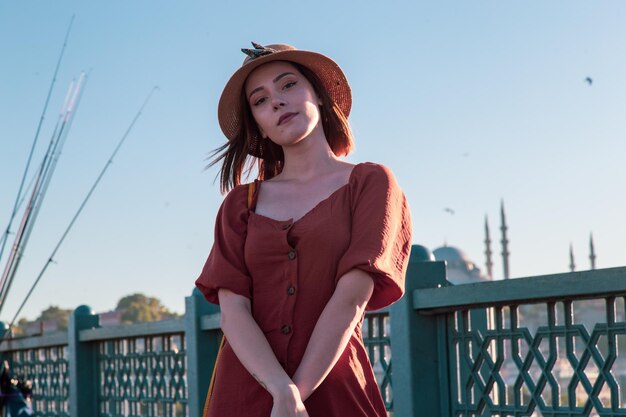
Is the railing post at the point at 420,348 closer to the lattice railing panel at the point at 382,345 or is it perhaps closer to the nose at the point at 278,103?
the lattice railing panel at the point at 382,345

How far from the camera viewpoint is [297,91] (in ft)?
8.84

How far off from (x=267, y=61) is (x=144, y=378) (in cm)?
456

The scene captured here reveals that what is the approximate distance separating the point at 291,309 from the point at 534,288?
4.17 ft

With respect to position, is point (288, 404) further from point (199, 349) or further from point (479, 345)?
point (199, 349)

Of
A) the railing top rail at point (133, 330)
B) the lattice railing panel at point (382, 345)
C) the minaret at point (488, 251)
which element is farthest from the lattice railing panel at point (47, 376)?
the minaret at point (488, 251)

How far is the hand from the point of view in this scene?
89.2 inches

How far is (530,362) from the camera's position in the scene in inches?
148

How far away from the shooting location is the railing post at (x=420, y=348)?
4.14 m

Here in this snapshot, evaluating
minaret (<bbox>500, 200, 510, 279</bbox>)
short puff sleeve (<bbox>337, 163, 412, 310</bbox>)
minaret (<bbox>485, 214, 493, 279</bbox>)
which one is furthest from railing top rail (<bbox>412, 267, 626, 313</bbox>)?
minaret (<bbox>485, 214, 493, 279</bbox>)

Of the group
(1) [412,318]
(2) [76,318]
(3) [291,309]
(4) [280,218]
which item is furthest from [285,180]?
(2) [76,318]

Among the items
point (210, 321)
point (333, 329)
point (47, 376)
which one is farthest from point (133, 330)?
Answer: point (333, 329)

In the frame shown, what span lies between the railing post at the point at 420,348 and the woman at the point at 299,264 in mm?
1521

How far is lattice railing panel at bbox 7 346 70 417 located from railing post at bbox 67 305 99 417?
59cm

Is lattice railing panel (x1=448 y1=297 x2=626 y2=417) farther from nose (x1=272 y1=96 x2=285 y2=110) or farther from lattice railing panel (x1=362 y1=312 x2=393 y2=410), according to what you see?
nose (x1=272 y1=96 x2=285 y2=110)
